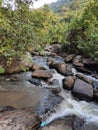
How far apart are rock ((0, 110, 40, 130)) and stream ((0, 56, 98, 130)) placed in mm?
561

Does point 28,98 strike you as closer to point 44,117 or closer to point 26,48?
point 44,117

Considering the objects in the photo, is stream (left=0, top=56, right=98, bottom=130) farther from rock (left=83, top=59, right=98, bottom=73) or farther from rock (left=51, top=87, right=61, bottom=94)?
rock (left=83, top=59, right=98, bottom=73)

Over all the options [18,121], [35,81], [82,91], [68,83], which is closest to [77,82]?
[68,83]

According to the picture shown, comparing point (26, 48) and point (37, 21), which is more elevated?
point (37, 21)

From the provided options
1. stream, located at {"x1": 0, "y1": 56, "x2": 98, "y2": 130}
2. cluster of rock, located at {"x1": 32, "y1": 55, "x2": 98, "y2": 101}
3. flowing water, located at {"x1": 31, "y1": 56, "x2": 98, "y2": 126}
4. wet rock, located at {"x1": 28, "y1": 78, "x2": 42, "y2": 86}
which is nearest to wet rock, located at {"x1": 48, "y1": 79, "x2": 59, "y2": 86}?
stream, located at {"x1": 0, "y1": 56, "x2": 98, "y2": 130}

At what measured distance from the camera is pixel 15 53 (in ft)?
25.6

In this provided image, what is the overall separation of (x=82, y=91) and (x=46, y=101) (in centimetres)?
173

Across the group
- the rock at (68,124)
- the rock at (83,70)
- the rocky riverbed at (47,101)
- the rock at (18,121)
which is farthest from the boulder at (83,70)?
the rock at (18,121)

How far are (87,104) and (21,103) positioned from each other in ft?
8.19

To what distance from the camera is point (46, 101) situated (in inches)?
286

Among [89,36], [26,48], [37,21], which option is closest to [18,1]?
[37,21]

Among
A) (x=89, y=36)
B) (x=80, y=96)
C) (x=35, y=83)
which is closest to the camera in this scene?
(x=80, y=96)

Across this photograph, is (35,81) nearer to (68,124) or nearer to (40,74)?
(40,74)

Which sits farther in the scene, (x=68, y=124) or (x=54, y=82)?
(x=54, y=82)
